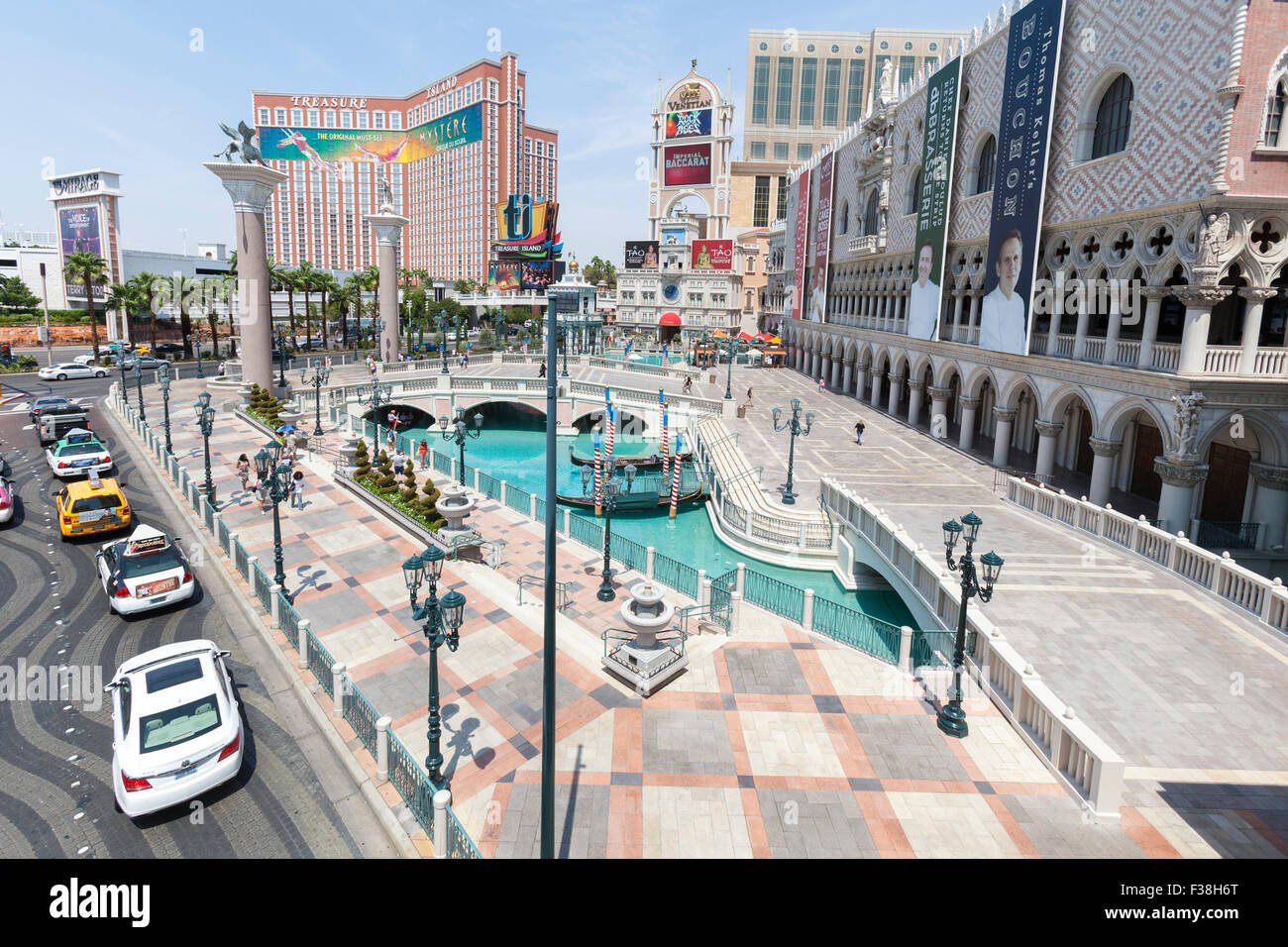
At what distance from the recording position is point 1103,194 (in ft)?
81.3

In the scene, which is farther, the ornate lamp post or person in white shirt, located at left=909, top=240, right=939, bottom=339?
person in white shirt, located at left=909, top=240, right=939, bottom=339

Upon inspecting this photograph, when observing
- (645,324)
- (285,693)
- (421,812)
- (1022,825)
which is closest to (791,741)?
(1022,825)

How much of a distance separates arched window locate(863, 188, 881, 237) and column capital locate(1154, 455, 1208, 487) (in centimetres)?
3040

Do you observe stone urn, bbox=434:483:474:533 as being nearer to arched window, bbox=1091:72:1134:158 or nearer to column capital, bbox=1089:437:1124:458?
column capital, bbox=1089:437:1124:458

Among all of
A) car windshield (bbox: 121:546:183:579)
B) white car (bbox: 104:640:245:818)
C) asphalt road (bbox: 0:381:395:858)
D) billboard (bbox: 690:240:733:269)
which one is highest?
billboard (bbox: 690:240:733:269)

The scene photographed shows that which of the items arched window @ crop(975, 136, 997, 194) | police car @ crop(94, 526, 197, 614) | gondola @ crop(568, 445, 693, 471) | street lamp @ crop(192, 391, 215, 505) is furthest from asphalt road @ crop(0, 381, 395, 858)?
arched window @ crop(975, 136, 997, 194)

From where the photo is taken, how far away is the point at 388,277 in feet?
179

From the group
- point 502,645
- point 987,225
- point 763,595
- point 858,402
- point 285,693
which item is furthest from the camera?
point 858,402

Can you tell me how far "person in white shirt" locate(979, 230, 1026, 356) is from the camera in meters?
29.3

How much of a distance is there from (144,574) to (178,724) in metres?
7.53

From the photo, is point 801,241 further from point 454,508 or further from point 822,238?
point 454,508

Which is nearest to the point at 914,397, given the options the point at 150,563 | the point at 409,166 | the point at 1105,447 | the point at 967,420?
the point at 967,420

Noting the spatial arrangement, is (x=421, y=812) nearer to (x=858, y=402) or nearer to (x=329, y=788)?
(x=329, y=788)

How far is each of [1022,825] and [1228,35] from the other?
22505mm
